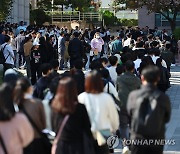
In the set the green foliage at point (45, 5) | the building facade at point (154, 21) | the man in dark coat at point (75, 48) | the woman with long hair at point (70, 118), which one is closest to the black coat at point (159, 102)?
the woman with long hair at point (70, 118)

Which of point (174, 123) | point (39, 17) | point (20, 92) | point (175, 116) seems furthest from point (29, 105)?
point (39, 17)

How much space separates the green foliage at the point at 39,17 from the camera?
1879 inches

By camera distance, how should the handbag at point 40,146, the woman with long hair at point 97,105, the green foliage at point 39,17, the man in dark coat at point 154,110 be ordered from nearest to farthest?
the man in dark coat at point 154,110, the handbag at point 40,146, the woman with long hair at point 97,105, the green foliage at point 39,17

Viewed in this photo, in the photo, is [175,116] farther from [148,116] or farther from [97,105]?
[148,116]

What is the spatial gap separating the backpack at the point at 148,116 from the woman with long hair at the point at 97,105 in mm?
442

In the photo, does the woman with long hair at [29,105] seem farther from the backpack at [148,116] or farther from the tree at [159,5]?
the tree at [159,5]

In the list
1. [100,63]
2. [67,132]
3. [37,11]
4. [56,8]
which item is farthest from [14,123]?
[56,8]

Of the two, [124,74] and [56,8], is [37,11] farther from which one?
[124,74]

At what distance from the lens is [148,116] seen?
20.2 feet

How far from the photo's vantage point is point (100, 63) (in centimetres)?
956

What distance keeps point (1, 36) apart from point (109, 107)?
1340cm

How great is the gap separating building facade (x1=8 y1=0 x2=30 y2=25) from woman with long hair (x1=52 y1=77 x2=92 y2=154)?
3491 cm

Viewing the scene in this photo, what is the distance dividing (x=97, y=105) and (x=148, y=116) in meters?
0.72

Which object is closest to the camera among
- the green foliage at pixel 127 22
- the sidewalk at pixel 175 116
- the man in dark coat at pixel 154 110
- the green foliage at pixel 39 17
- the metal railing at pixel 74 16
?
the man in dark coat at pixel 154 110
